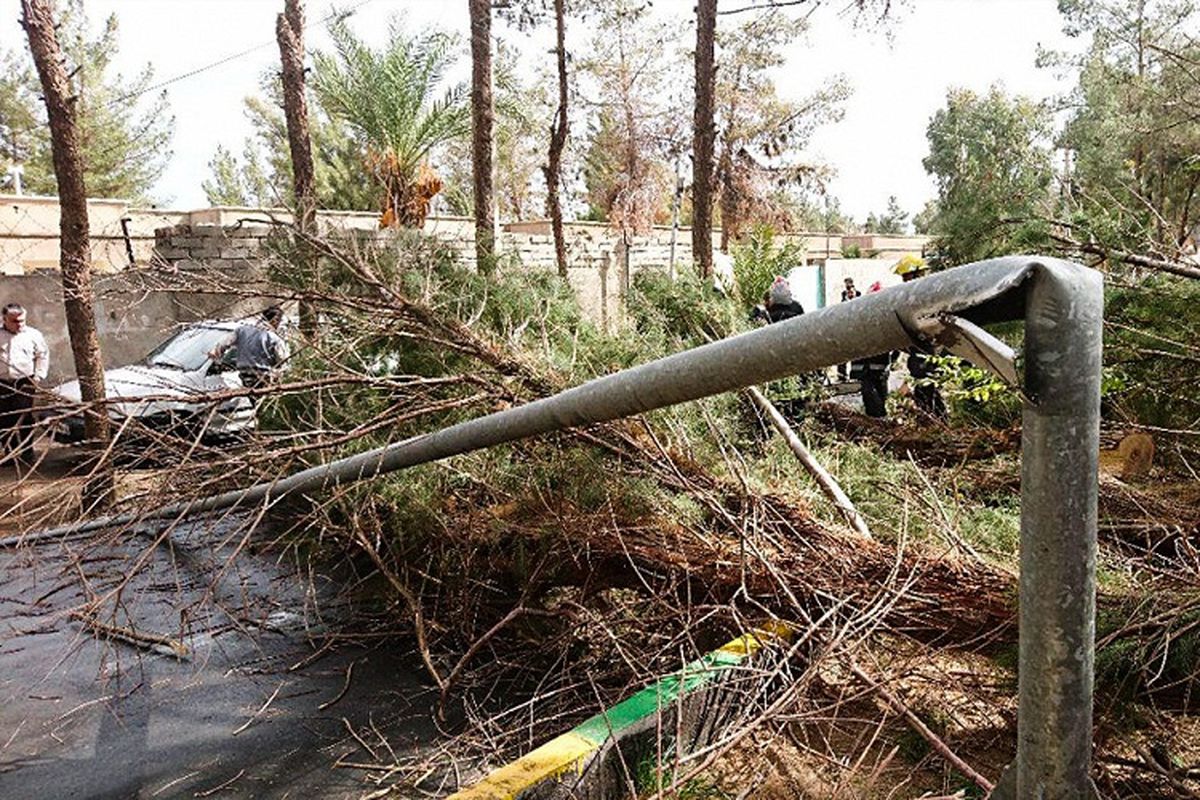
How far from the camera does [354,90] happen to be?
47.9 ft

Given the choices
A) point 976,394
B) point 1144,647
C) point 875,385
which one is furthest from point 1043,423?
point 875,385

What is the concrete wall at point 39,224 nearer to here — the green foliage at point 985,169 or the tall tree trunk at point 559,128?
the tall tree trunk at point 559,128

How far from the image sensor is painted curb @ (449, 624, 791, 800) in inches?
98.4

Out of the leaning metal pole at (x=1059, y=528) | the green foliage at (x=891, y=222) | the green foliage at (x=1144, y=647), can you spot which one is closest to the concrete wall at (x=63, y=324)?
the green foliage at (x=1144, y=647)

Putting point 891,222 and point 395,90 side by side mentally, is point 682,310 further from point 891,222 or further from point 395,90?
point 891,222

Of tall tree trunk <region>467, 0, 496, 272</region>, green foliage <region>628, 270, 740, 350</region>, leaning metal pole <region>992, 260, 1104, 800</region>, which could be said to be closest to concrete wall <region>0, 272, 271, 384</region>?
tall tree trunk <region>467, 0, 496, 272</region>

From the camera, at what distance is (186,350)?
9.52 meters

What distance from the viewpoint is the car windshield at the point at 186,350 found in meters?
9.13

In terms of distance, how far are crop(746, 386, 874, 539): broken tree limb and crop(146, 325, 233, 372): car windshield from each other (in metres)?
6.88

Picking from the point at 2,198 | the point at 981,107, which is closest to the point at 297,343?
the point at 2,198

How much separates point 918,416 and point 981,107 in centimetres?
3703

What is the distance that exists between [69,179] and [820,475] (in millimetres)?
6640

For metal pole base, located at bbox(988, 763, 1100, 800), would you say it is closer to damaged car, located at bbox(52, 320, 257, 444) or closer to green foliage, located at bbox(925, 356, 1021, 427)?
damaged car, located at bbox(52, 320, 257, 444)

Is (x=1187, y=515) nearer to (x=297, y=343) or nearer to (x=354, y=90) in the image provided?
(x=297, y=343)
